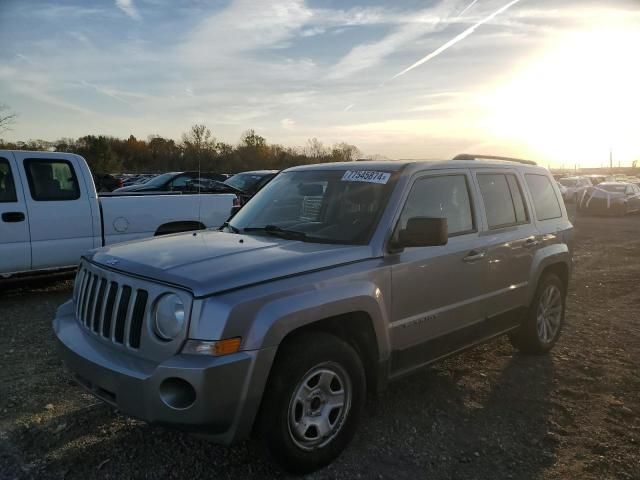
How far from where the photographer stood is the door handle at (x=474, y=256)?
160 inches

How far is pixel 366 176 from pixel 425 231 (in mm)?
834

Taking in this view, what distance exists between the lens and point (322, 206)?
4.01 m

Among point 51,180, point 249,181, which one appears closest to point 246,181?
point 249,181

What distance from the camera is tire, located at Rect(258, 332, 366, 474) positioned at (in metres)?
2.86

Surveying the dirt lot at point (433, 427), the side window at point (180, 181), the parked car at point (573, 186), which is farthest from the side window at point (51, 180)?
the parked car at point (573, 186)

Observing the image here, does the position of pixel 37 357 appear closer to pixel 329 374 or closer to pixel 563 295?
pixel 329 374

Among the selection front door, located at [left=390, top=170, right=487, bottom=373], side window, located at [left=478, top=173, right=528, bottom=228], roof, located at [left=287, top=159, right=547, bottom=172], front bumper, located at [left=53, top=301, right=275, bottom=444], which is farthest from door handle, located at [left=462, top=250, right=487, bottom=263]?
front bumper, located at [left=53, top=301, right=275, bottom=444]

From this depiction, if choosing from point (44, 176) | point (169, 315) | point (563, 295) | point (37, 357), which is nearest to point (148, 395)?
point (169, 315)

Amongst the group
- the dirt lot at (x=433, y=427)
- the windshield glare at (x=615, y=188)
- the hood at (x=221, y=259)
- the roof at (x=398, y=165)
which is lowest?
the dirt lot at (x=433, y=427)

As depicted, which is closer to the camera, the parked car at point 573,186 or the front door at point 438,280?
the front door at point 438,280

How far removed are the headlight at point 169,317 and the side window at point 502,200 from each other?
274 cm

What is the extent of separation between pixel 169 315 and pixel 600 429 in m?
3.14

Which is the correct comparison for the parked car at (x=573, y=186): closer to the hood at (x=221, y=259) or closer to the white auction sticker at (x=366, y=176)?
the white auction sticker at (x=366, y=176)

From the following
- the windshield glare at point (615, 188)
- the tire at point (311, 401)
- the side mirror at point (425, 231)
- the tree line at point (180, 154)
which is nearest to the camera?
the tire at point (311, 401)
